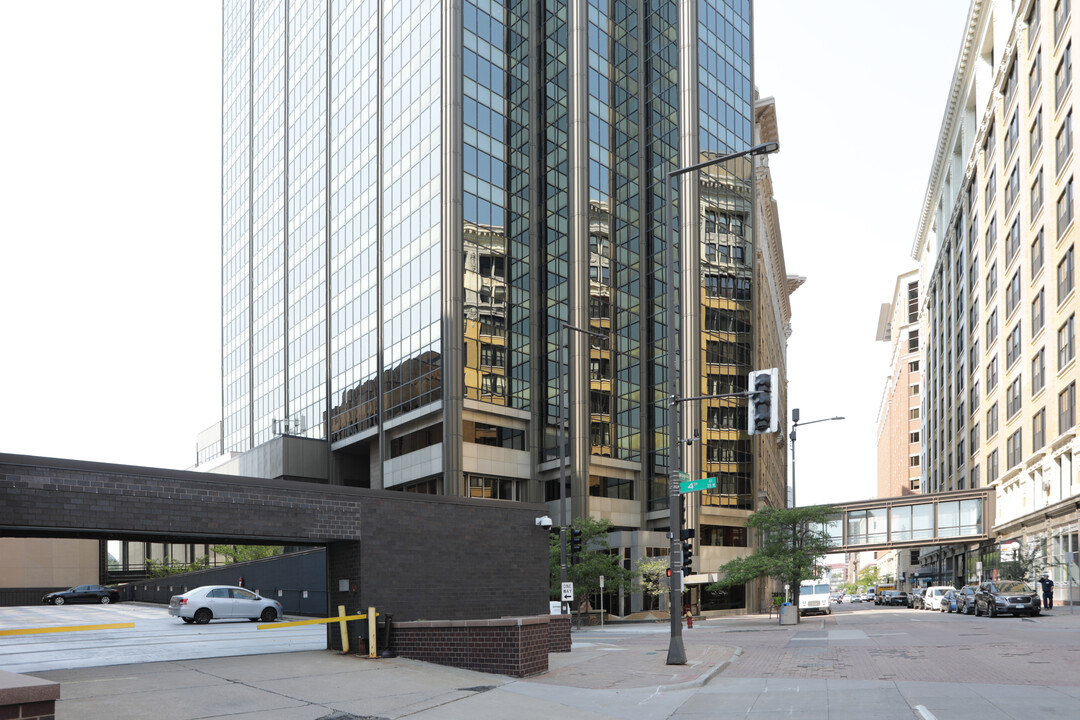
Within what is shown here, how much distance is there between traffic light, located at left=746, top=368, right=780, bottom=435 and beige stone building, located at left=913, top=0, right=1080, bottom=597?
36.8m

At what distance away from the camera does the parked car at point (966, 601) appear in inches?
1886

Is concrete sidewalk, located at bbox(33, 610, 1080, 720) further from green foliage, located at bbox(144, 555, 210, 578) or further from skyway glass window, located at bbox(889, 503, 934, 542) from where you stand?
skyway glass window, located at bbox(889, 503, 934, 542)

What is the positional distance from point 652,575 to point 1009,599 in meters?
20.9

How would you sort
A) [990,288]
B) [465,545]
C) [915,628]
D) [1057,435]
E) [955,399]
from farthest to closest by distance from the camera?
[955,399], [990,288], [1057,435], [915,628], [465,545]

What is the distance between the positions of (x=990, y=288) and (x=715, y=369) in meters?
25.0

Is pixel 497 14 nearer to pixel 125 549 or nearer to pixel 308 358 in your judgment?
pixel 308 358

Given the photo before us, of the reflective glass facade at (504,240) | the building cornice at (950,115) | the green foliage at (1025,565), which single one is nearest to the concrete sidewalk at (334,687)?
the reflective glass facade at (504,240)

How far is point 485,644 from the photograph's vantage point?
18.5m

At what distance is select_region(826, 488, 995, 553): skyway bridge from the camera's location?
7331cm

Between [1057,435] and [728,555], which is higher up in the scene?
[1057,435]

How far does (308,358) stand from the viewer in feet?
238

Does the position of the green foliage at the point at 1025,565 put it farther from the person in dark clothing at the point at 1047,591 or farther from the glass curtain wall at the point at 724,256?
the glass curtain wall at the point at 724,256

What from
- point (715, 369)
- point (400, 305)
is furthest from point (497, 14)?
point (715, 369)

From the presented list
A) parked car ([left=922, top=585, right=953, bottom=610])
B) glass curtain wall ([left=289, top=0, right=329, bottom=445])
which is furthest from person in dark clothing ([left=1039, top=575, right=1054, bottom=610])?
glass curtain wall ([left=289, top=0, right=329, bottom=445])
